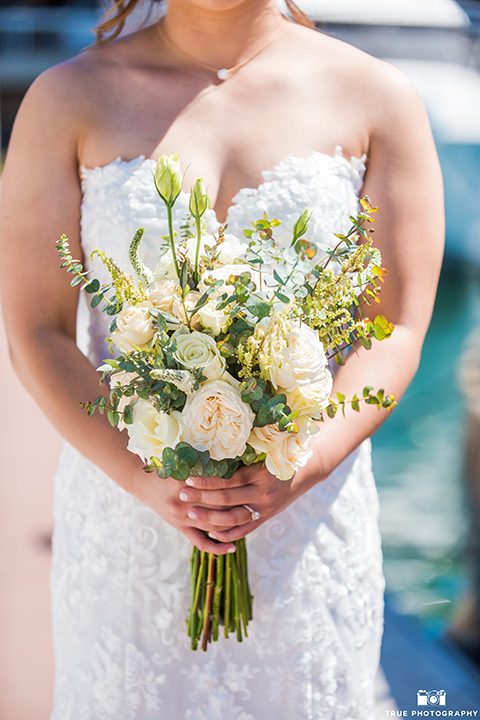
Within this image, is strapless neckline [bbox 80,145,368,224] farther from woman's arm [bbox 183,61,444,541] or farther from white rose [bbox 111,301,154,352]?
white rose [bbox 111,301,154,352]

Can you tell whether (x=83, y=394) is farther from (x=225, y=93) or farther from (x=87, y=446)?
(x=225, y=93)

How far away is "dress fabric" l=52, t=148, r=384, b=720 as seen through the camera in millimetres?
1614

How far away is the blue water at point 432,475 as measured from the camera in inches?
235

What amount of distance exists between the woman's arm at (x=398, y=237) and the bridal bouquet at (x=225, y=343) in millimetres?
379

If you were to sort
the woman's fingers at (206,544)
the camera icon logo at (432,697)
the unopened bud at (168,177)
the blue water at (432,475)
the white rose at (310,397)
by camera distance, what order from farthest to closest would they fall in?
the blue water at (432,475), the camera icon logo at (432,697), the woman's fingers at (206,544), the white rose at (310,397), the unopened bud at (168,177)

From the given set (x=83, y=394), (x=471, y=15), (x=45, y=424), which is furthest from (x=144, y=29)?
(x=471, y=15)

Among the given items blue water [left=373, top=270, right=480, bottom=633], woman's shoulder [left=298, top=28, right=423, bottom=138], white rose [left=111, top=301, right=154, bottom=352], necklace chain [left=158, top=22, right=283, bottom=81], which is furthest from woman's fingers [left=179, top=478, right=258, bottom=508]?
blue water [left=373, top=270, right=480, bottom=633]

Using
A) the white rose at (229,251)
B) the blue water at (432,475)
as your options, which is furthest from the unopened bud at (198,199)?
the blue water at (432,475)

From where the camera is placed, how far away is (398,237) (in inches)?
64.3

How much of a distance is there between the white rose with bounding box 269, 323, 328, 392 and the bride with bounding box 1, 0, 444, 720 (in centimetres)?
41

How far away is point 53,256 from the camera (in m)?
1.61

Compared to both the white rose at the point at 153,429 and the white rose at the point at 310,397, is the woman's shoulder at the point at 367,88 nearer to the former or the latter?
the white rose at the point at 310,397

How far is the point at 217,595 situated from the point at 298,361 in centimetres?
64

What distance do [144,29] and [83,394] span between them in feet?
3.08
